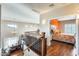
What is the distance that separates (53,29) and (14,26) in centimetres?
68

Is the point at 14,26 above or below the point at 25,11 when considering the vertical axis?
below

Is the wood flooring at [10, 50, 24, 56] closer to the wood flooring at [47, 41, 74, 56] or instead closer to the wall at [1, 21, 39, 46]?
the wall at [1, 21, 39, 46]

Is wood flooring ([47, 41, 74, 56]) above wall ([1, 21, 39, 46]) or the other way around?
the other way around

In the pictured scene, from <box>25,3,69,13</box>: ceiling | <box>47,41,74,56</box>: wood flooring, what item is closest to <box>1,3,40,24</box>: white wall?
<box>25,3,69,13</box>: ceiling

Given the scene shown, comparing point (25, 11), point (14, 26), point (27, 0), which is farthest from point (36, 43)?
point (27, 0)

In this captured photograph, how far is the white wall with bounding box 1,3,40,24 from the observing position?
180 cm

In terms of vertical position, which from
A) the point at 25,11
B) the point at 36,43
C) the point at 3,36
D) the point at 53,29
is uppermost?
the point at 25,11

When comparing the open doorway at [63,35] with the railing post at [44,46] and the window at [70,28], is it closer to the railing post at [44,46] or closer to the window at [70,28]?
the window at [70,28]

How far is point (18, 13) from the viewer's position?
1.83 metres

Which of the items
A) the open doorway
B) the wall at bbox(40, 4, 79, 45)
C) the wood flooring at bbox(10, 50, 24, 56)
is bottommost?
the wood flooring at bbox(10, 50, 24, 56)

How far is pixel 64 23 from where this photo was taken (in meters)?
1.84

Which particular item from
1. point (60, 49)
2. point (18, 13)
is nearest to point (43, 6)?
point (18, 13)

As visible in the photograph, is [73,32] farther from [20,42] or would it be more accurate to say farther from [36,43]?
[20,42]

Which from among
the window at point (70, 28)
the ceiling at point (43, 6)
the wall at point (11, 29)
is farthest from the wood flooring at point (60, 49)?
the ceiling at point (43, 6)
